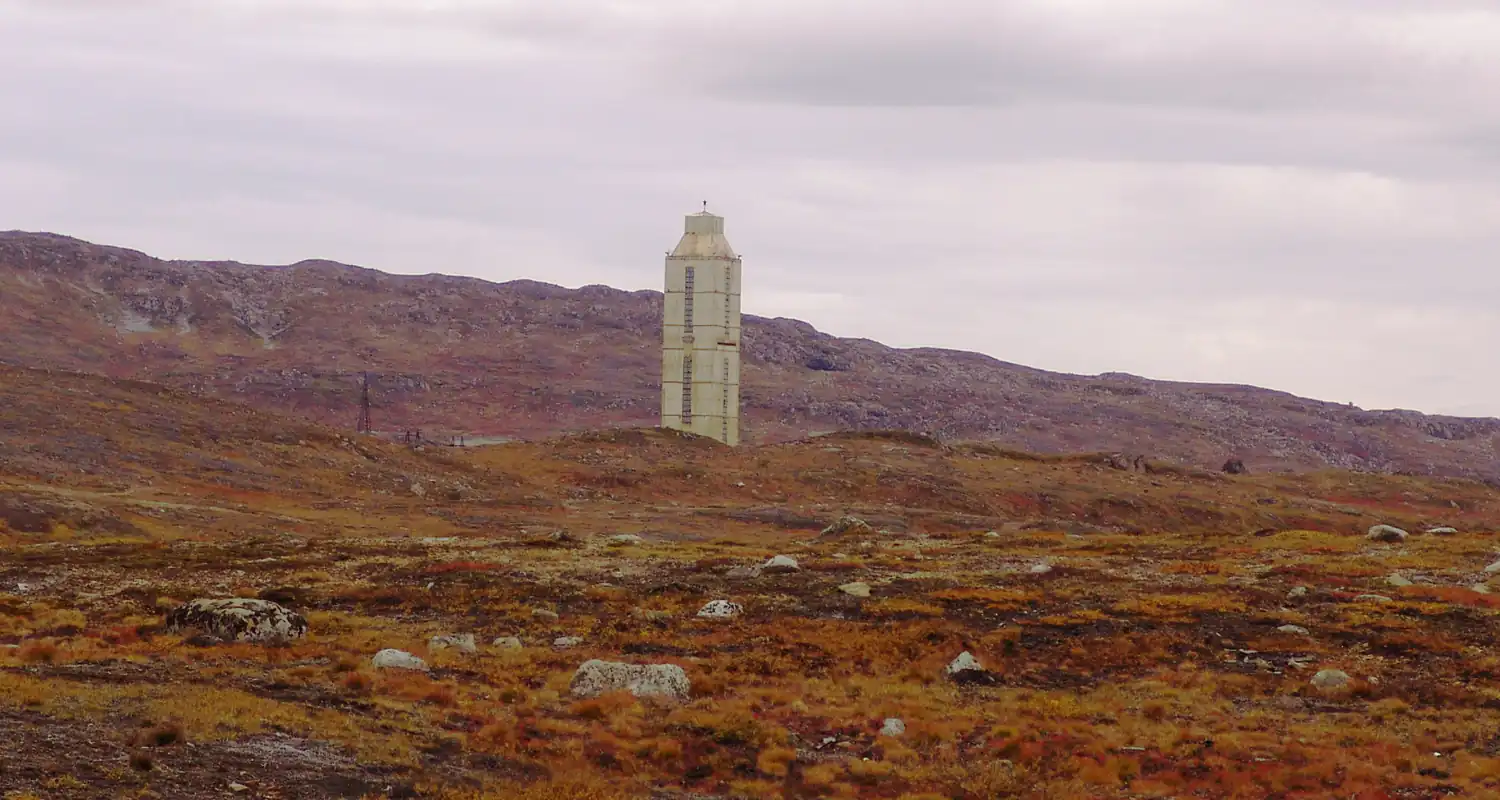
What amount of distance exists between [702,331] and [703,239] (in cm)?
669

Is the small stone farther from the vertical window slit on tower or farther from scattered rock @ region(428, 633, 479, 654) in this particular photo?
the vertical window slit on tower

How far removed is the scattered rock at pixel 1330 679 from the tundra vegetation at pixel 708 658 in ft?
0.26

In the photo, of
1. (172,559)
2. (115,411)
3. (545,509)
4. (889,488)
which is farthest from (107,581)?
(889,488)

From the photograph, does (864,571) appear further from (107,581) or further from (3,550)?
(3,550)

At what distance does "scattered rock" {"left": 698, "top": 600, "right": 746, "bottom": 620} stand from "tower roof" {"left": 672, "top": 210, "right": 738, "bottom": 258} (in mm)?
72039

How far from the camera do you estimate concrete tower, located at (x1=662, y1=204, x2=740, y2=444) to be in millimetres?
108000

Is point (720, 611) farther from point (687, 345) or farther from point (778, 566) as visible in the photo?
point (687, 345)

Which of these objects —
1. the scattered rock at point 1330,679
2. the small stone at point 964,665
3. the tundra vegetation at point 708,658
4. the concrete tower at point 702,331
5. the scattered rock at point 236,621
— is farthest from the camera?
the concrete tower at point 702,331

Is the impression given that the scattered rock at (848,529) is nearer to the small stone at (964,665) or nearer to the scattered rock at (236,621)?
the small stone at (964,665)

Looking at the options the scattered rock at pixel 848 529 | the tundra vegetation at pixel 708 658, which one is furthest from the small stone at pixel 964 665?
the scattered rock at pixel 848 529

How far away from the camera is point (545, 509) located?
75062mm

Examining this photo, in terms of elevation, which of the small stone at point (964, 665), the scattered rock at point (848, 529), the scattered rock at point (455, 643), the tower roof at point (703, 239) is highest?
the tower roof at point (703, 239)

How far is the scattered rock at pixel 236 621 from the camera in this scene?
30031 mm

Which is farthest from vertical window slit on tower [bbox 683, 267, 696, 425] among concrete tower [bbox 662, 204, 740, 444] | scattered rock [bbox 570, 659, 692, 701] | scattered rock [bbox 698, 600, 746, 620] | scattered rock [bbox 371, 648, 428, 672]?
scattered rock [bbox 570, 659, 692, 701]
